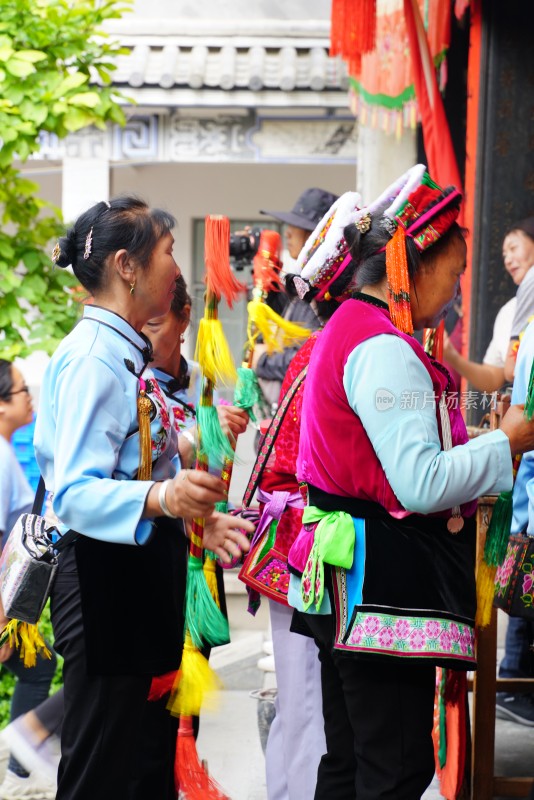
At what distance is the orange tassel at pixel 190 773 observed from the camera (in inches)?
120

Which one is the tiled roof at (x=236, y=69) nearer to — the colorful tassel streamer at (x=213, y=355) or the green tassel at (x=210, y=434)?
the colorful tassel streamer at (x=213, y=355)

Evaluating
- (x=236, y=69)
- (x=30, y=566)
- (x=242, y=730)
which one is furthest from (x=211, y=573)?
(x=236, y=69)

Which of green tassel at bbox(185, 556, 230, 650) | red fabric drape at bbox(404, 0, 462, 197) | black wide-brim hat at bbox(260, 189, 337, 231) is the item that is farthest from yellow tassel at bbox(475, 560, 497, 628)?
red fabric drape at bbox(404, 0, 462, 197)

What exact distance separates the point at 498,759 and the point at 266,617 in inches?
86.6

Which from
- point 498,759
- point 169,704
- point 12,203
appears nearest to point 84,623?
point 169,704

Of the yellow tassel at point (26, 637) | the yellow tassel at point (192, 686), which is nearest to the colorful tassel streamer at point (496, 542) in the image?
the yellow tassel at point (192, 686)

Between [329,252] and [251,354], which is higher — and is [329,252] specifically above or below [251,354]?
above

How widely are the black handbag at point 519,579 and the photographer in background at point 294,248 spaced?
1800 mm

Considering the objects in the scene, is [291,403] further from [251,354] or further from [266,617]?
[266,617]

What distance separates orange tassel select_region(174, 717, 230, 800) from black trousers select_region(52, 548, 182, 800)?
758 mm

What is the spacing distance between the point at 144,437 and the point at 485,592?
→ 3.10 feet

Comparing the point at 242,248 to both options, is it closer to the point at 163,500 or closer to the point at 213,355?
the point at 213,355

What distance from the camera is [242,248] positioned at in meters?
3.67

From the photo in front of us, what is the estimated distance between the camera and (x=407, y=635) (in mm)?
2152
